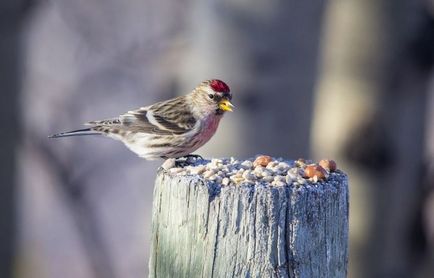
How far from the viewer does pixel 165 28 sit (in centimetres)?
1059

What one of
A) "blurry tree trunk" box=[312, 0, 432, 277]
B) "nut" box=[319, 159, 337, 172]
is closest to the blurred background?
"blurry tree trunk" box=[312, 0, 432, 277]

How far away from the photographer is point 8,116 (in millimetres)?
6738

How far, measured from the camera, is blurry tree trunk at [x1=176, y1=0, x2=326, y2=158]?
5465 millimetres

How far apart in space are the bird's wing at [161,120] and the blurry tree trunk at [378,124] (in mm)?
1083

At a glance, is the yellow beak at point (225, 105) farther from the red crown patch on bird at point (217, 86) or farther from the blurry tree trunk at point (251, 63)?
the blurry tree trunk at point (251, 63)

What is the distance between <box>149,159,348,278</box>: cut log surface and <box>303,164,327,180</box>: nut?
57mm

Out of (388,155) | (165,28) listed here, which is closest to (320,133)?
(388,155)

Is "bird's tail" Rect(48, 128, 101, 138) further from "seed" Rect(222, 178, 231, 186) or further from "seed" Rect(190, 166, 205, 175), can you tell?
"seed" Rect(222, 178, 231, 186)

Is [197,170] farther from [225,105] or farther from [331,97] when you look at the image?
[331,97]

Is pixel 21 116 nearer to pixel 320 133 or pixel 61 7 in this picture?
pixel 320 133

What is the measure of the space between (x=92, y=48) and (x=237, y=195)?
7618mm

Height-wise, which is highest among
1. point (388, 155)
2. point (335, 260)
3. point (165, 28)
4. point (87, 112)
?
point (165, 28)

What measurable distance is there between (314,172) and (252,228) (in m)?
0.37

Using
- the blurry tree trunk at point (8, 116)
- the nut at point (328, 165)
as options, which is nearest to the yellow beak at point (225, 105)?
the nut at point (328, 165)
